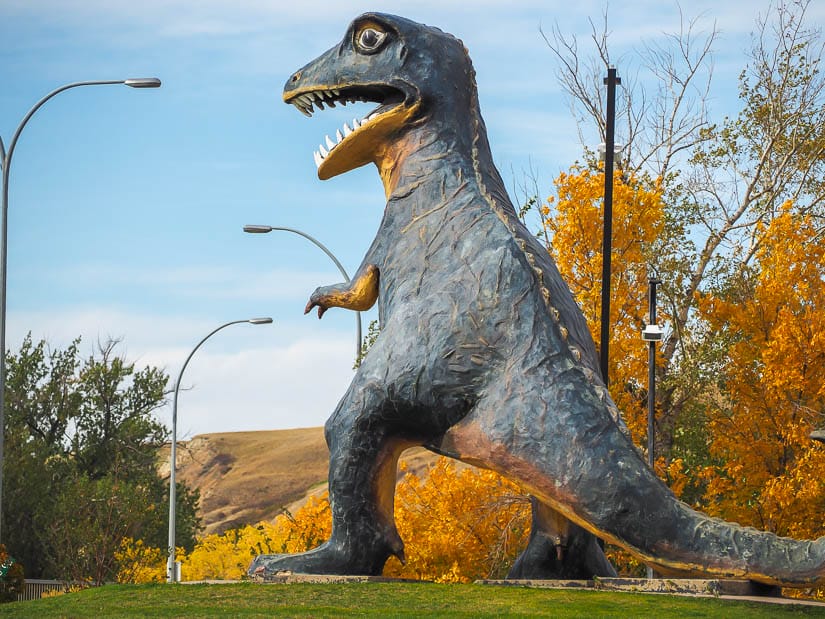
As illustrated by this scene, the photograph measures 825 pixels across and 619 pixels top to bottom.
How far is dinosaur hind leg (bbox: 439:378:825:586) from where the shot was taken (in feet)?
31.3

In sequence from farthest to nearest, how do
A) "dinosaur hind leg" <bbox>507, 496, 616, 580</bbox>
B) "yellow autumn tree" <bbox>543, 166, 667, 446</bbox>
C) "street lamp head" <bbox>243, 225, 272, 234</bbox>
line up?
"street lamp head" <bbox>243, 225, 272, 234</bbox>
"yellow autumn tree" <bbox>543, 166, 667, 446</bbox>
"dinosaur hind leg" <bbox>507, 496, 616, 580</bbox>

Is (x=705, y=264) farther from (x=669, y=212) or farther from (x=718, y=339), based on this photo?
(x=718, y=339)

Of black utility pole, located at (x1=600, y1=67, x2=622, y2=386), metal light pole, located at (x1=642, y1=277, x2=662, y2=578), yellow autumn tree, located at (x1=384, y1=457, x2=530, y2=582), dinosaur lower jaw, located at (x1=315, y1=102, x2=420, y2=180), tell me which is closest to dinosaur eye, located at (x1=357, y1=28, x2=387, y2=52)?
dinosaur lower jaw, located at (x1=315, y1=102, x2=420, y2=180)

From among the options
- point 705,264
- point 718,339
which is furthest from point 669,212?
point 718,339

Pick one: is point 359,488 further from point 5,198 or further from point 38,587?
point 38,587

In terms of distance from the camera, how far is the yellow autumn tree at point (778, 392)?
1742cm

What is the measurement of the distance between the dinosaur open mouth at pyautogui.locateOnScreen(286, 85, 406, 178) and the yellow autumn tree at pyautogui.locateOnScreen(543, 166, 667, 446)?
23.8 ft

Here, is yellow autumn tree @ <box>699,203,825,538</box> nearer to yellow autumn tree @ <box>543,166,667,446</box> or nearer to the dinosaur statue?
yellow autumn tree @ <box>543,166,667,446</box>

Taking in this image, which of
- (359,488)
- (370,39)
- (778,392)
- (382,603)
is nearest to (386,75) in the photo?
(370,39)

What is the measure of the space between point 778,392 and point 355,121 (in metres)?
9.14

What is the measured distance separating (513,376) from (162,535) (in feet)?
93.8

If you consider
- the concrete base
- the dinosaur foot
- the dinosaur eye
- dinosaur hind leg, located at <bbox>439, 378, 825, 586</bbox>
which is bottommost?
the concrete base

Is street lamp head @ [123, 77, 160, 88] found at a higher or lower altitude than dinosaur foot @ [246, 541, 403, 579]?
higher

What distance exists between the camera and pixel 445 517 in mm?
17219
